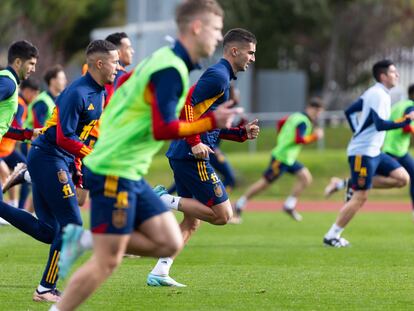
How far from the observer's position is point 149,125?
25.3 ft

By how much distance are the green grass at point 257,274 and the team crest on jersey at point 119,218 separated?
6.12ft

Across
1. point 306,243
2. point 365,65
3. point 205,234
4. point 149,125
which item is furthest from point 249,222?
point 365,65

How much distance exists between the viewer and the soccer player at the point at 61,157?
Result: 32.0 feet

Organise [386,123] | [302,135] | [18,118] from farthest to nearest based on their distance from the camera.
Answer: [302,135], [18,118], [386,123]

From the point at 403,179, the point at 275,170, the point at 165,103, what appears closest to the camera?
the point at 165,103

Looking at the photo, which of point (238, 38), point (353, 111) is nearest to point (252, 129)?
point (238, 38)

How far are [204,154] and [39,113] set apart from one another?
665 centimetres

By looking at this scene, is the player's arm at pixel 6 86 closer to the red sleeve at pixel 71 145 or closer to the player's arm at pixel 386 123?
the red sleeve at pixel 71 145

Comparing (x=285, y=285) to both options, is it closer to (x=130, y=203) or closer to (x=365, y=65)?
(x=130, y=203)

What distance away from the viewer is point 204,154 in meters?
10.6

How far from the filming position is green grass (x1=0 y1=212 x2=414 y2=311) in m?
9.62

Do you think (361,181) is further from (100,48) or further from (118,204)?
(118,204)

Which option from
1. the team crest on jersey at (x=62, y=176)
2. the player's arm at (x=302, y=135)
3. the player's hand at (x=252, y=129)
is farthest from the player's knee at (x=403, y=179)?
the team crest on jersey at (x=62, y=176)

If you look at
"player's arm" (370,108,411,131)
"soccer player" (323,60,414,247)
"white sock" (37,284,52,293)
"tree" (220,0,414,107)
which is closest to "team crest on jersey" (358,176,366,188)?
"soccer player" (323,60,414,247)
